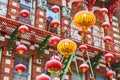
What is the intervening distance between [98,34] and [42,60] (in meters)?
4.50

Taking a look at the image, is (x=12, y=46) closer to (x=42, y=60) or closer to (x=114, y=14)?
(x=42, y=60)

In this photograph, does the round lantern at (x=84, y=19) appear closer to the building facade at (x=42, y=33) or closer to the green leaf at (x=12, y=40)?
the building facade at (x=42, y=33)

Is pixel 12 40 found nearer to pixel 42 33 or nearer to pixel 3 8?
pixel 42 33

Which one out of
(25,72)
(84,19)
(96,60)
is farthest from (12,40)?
(84,19)

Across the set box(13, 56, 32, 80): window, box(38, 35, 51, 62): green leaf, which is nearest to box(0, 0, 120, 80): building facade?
box(13, 56, 32, 80): window

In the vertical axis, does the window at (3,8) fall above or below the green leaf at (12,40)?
above

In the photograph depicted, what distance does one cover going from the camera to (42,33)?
58.1 ft

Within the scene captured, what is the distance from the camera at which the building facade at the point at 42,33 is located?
1688cm

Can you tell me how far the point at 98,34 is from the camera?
20891mm

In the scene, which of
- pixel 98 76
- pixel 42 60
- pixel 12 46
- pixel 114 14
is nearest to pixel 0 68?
pixel 12 46

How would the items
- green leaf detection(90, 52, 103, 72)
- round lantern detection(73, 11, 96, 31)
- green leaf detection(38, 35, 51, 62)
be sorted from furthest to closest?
green leaf detection(90, 52, 103, 72) < green leaf detection(38, 35, 51, 62) < round lantern detection(73, 11, 96, 31)

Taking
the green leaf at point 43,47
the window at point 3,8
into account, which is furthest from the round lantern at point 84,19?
the window at point 3,8

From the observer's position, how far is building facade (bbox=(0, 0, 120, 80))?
16.9m

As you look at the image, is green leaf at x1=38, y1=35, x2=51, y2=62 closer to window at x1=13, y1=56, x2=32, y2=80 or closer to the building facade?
the building facade
